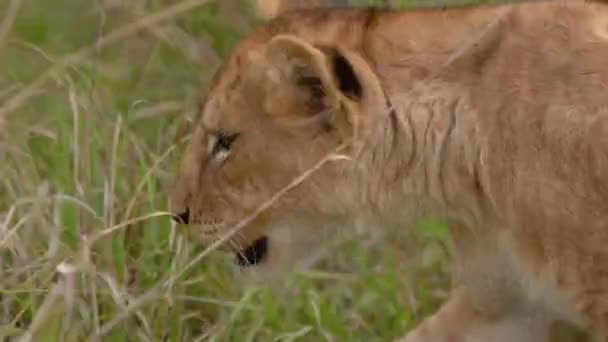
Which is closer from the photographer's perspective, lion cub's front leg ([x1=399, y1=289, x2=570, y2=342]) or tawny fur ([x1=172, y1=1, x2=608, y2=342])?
tawny fur ([x1=172, y1=1, x2=608, y2=342])

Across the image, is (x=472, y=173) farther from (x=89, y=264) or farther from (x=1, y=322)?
(x=1, y=322)

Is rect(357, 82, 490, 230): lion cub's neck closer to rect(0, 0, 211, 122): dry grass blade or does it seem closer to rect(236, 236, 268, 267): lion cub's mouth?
rect(236, 236, 268, 267): lion cub's mouth

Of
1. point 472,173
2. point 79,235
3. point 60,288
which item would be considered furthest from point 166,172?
point 472,173

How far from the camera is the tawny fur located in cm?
252

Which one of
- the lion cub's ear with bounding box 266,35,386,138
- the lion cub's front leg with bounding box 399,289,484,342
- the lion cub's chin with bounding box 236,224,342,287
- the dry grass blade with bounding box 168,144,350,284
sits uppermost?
the lion cub's ear with bounding box 266,35,386,138

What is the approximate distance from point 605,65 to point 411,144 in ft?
→ 1.02

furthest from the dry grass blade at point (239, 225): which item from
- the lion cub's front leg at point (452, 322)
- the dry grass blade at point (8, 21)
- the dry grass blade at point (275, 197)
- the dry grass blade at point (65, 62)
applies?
the dry grass blade at point (8, 21)

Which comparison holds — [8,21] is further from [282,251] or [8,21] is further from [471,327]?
[471,327]

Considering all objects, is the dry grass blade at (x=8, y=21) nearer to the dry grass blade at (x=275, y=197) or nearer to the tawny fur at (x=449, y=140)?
the tawny fur at (x=449, y=140)

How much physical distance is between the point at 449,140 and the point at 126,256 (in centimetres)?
80

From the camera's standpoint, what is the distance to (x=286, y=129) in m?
2.68

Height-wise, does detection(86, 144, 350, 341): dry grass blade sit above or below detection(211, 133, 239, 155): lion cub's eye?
below

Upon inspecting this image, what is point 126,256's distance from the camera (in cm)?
318

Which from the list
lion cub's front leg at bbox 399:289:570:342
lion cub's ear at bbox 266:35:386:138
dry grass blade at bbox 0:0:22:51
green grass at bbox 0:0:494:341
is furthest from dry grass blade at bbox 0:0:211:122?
lion cub's front leg at bbox 399:289:570:342
